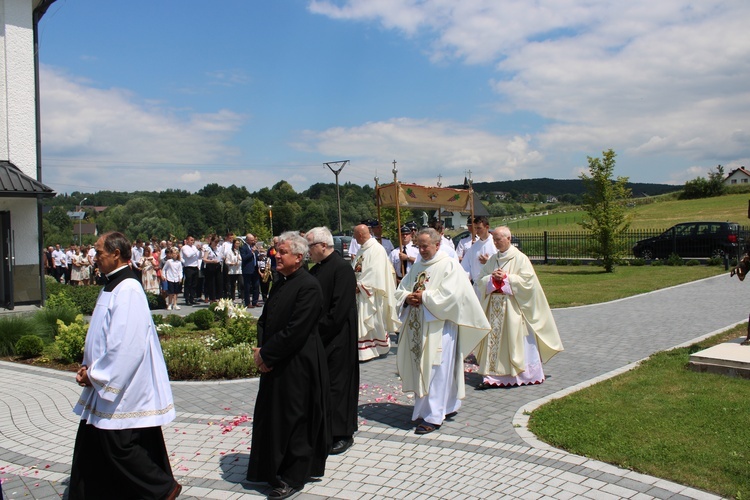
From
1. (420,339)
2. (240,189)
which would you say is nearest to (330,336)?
(420,339)

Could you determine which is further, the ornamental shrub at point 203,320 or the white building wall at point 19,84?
the white building wall at point 19,84

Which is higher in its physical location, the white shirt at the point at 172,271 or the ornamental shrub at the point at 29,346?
the white shirt at the point at 172,271

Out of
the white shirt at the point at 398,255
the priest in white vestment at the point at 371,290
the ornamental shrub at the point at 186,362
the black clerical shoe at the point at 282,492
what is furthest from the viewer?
the white shirt at the point at 398,255

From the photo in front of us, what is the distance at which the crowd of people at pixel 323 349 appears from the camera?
14.0ft

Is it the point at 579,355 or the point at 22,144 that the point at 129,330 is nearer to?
the point at 579,355

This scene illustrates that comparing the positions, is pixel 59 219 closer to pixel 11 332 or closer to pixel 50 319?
pixel 50 319

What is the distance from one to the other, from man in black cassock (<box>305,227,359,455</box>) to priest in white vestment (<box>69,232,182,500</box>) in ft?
5.41

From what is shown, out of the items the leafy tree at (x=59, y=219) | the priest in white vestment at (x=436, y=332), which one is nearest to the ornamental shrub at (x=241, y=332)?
the priest in white vestment at (x=436, y=332)

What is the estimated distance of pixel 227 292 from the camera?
1869 centimetres

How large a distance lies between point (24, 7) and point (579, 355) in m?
15.5

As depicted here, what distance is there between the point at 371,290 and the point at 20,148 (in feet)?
37.0

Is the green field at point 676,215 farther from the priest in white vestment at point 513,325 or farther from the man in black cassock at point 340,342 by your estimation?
the man in black cassock at point 340,342

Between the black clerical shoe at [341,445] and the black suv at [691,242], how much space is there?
24.6m

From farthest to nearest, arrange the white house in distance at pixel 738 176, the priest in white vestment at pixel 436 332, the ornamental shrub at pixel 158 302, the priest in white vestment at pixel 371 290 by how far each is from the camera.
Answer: the white house in distance at pixel 738 176 → the ornamental shrub at pixel 158 302 → the priest in white vestment at pixel 371 290 → the priest in white vestment at pixel 436 332
